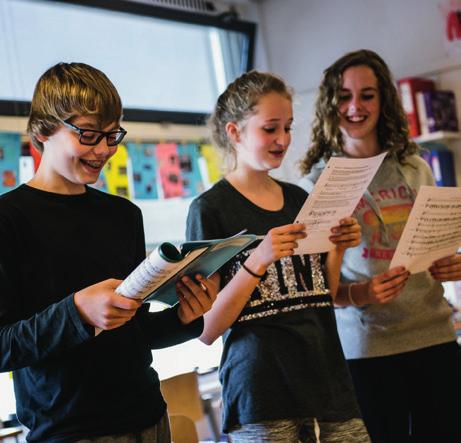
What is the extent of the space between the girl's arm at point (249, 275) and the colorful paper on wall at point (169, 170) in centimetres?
273

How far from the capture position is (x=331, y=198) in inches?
66.0

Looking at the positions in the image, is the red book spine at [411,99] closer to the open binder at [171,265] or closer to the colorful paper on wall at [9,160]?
the colorful paper on wall at [9,160]

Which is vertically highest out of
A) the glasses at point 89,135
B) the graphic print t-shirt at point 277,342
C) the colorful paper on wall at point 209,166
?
the colorful paper on wall at point 209,166

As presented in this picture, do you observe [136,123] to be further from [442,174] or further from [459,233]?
[459,233]

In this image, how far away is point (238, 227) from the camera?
1.71 meters

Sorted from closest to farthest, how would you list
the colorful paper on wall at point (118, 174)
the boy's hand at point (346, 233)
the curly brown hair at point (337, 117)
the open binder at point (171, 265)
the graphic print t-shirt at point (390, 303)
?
the open binder at point (171, 265), the boy's hand at point (346, 233), the graphic print t-shirt at point (390, 303), the curly brown hair at point (337, 117), the colorful paper on wall at point (118, 174)

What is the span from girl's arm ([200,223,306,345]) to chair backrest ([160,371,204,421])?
89cm

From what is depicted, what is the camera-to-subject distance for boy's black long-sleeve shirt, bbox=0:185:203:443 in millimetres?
1171

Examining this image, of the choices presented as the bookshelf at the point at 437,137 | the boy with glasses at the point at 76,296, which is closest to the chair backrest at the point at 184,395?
the boy with glasses at the point at 76,296

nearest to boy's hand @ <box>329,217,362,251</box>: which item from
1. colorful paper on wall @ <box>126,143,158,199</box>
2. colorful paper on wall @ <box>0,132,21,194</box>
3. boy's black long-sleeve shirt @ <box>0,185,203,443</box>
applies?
boy's black long-sleeve shirt @ <box>0,185,203,443</box>

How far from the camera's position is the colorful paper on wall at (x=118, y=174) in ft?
13.0

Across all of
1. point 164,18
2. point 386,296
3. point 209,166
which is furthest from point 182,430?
point 164,18

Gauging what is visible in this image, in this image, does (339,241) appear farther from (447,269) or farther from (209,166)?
(209,166)

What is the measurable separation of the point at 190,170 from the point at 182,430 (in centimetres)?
274
